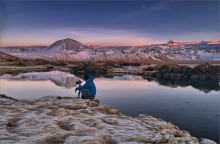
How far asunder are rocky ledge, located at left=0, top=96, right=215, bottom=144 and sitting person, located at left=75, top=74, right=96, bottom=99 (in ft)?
7.14

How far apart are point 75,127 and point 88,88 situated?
367 inches

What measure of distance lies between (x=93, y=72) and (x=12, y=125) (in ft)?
394

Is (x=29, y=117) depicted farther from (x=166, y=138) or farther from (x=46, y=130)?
(x=166, y=138)

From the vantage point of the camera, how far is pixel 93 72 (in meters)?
141

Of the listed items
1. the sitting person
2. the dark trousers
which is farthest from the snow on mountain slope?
the sitting person

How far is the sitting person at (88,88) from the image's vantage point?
29578 mm

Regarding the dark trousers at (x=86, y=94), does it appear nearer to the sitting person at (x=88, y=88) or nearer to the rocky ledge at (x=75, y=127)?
the sitting person at (x=88, y=88)

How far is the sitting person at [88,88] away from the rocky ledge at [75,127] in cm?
218

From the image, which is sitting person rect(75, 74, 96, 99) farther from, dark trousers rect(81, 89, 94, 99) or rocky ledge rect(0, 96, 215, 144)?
rocky ledge rect(0, 96, 215, 144)

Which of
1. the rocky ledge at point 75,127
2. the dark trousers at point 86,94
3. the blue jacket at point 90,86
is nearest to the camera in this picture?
the rocky ledge at point 75,127

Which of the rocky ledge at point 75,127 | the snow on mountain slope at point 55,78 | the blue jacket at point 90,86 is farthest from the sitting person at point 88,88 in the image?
the snow on mountain slope at point 55,78

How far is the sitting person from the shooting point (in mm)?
29578

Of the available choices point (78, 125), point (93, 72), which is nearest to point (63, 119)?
point (78, 125)

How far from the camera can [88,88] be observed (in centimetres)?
2997
